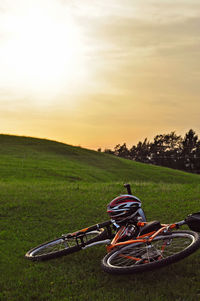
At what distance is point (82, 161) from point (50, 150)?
8592 millimetres

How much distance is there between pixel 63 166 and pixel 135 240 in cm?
4062

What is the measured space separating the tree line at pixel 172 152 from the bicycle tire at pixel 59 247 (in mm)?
89343

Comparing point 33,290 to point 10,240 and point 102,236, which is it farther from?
point 10,240

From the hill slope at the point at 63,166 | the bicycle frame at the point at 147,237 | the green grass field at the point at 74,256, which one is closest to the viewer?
the green grass field at the point at 74,256

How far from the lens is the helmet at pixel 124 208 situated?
24.4 ft

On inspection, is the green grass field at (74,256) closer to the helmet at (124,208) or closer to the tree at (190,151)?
the helmet at (124,208)

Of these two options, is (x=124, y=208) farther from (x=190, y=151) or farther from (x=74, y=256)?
(x=190, y=151)

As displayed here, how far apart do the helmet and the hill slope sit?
26321 mm

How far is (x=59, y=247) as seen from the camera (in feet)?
27.8

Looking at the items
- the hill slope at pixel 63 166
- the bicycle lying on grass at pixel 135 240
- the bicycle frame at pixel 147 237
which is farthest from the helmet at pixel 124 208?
the hill slope at pixel 63 166

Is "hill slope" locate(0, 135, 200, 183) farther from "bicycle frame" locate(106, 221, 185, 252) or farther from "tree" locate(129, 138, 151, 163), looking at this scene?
"tree" locate(129, 138, 151, 163)

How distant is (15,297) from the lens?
6121mm

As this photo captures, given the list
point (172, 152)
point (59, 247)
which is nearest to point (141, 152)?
point (172, 152)

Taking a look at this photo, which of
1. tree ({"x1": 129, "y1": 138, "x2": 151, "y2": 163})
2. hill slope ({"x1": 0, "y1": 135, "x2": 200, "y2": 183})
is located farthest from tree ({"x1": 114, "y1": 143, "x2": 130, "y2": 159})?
hill slope ({"x1": 0, "y1": 135, "x2": 200, "y2": 183})
